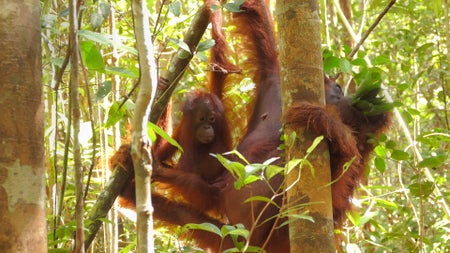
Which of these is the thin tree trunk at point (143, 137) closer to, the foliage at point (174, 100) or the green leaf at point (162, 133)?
the foliage at point (174, 100)

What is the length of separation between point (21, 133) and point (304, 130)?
4.80 ft

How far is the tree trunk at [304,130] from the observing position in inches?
95.8

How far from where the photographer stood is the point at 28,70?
1.61m

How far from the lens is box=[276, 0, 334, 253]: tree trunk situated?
2.43 metres

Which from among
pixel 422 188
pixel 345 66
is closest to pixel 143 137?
pixel 345 66

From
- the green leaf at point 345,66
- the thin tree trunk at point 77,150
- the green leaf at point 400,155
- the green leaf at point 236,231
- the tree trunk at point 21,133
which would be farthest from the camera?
the green leaf at point 400,155

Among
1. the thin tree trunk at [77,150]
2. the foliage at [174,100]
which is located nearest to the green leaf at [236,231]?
the foliage at [174,100]

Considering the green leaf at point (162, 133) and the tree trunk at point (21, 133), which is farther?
the green leaf at point (162, 133)

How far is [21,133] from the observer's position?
1558mm

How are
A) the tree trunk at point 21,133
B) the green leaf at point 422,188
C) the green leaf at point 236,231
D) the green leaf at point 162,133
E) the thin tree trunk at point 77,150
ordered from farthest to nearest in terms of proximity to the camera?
the green leaf at point 422,188 < the green leaf at point 162,133 < the green leaf at point 236,231 < the thin tree trunk at point 77,150 < the tree trunk at point 21,133

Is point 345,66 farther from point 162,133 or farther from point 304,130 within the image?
point 162,133

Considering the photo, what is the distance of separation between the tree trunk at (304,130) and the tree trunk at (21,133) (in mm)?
1084

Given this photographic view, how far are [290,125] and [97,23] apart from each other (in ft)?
3.06

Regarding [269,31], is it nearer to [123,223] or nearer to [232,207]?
[232,207]
